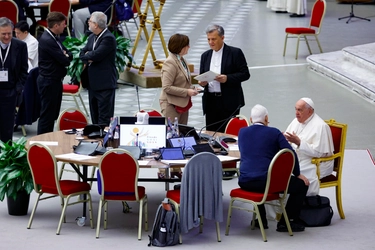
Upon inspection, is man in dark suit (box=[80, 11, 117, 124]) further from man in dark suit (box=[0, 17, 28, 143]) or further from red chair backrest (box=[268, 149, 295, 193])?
red chair backrest (box=[268, 149, 295, 193])

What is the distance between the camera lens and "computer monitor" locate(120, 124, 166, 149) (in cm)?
781

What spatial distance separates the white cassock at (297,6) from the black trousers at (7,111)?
1115cm

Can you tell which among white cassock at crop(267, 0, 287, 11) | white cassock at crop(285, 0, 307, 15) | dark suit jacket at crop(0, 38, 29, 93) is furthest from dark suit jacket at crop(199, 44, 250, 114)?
white cassock at crop(267, 0, 287, 11)

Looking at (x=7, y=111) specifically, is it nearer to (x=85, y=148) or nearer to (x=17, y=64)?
(x=17, y=64)

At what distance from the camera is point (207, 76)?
898 centimetres

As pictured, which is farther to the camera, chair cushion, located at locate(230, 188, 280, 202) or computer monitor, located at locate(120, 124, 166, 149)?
computer monitor, located at locate(120, 124, 166, 149)

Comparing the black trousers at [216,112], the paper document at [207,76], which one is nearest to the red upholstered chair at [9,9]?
the black trousers at [216,112]

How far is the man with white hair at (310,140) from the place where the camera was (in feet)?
25.4

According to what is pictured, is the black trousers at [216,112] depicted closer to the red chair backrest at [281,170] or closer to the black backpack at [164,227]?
the red chair backrest at [281,170]

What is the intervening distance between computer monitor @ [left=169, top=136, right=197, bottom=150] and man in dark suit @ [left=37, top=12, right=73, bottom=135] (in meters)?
2.53

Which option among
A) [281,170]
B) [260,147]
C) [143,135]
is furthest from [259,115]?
[143,135]

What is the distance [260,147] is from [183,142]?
848 millimetres

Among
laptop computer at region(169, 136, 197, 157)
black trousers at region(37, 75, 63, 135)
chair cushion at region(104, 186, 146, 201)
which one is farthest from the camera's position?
black trousers at region(37, 75, 63, 135)

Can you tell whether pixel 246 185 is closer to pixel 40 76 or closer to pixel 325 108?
pixel 40 76
